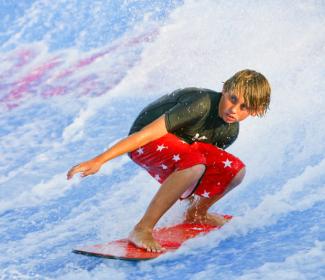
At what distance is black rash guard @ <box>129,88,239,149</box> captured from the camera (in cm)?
375

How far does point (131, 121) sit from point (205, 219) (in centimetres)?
257

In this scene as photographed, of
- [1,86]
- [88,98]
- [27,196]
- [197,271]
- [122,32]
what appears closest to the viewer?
[197,271]

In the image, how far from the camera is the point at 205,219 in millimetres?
4238

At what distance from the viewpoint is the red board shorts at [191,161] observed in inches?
151

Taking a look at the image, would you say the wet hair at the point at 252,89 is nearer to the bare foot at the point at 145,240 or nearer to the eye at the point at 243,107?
the eye at the point at 243,107

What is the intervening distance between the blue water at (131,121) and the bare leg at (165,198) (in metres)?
0.12

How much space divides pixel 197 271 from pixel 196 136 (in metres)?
0.77

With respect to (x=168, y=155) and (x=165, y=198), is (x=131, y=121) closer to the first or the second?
(x=168, y=155)

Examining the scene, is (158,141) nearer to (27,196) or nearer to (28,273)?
(28,273)

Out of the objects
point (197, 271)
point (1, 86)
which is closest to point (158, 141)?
point (197, 271)

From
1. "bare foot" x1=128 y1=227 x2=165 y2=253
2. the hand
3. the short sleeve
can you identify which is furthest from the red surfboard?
the short sleeve

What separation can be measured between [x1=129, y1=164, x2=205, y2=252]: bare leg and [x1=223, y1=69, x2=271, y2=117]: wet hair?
418 mm

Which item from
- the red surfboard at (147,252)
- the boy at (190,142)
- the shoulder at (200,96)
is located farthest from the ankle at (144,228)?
the shoulder at (200,96)

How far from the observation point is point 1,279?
12.3 feet
